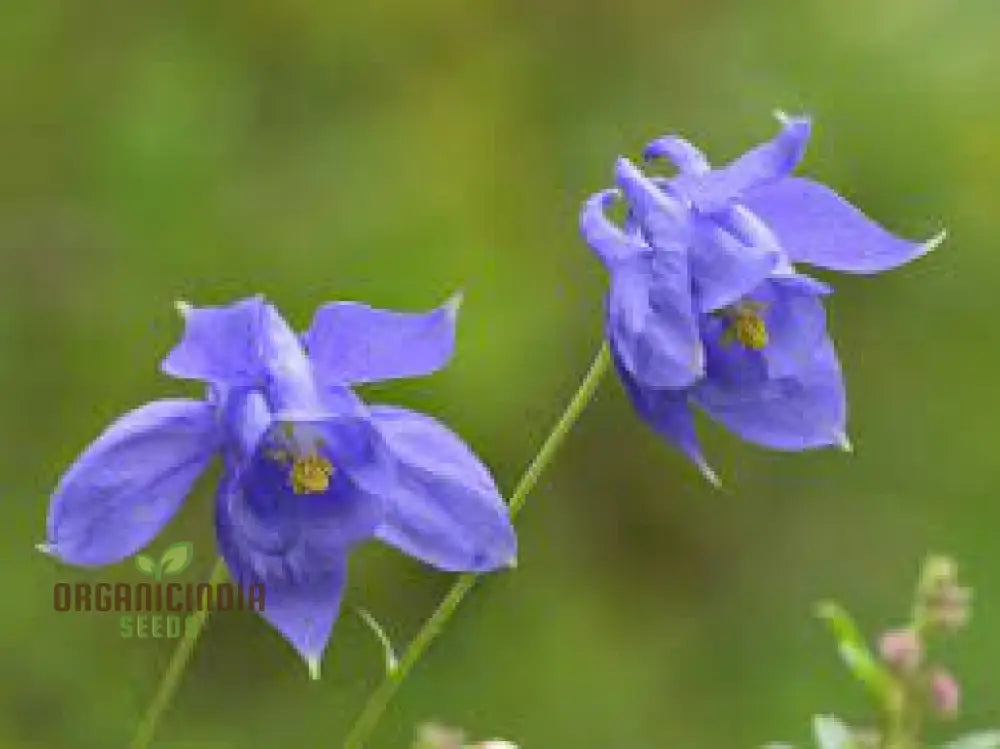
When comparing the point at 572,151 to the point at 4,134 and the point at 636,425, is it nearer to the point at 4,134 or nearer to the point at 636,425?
the point at 636,425

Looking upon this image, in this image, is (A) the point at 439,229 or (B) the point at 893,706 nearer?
(B) the point at 893,706

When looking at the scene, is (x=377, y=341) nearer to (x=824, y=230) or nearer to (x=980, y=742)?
(x=824, y=230)

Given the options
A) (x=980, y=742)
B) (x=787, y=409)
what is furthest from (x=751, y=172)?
(x=980, y=742)

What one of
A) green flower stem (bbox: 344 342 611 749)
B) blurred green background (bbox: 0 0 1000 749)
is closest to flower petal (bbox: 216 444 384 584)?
green flower stem (bbox: 344 342 611 749)

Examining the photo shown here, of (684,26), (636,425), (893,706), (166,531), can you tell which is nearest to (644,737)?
(636,425)

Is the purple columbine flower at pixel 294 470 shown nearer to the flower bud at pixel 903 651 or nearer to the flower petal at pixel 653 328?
the flower petal at pixel 653 328

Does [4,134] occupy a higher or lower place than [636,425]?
higher

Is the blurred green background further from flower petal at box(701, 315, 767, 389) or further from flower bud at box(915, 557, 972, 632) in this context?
flower bud at box(915, 557, 972, 632)
